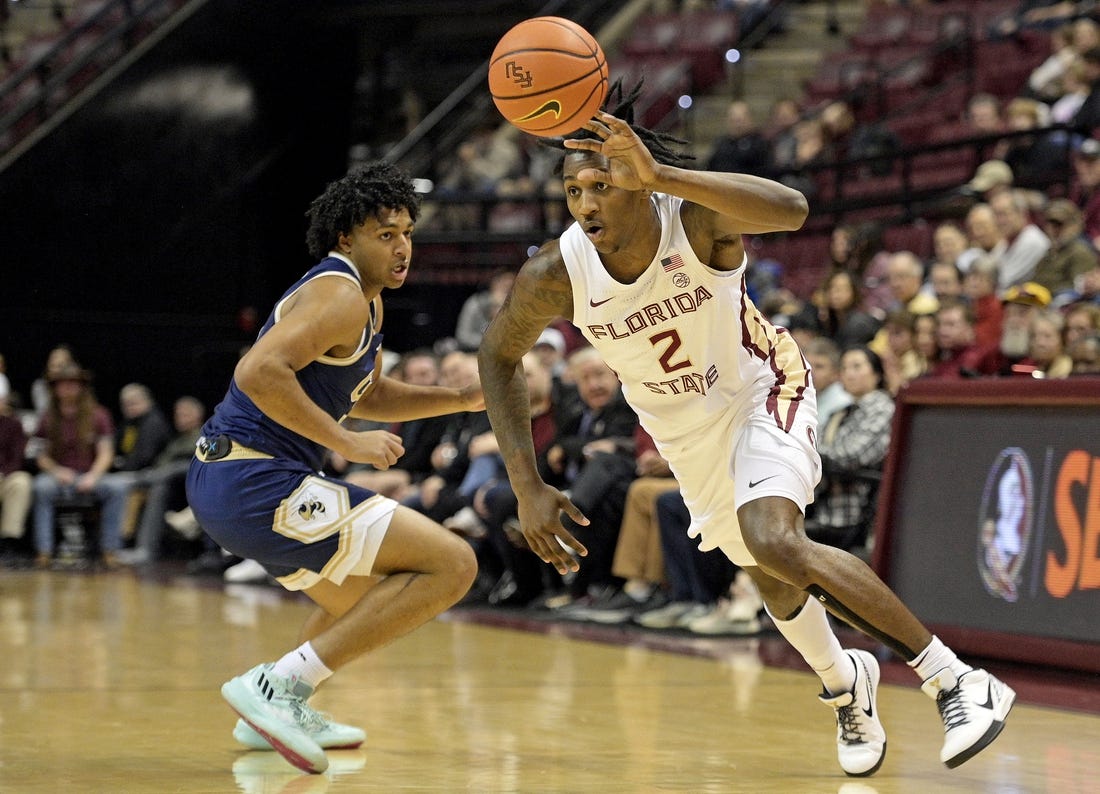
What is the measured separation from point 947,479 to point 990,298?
102 inches

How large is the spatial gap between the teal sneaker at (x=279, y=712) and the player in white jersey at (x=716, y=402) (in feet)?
2.99

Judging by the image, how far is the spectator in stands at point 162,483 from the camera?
531 inches

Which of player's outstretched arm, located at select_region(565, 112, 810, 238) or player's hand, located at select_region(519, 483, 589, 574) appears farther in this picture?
player's hand, located at select_region(519, 483, 589, 574)

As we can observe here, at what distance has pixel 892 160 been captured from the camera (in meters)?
13.5

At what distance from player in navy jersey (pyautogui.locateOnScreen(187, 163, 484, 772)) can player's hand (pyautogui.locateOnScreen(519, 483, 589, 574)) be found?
42 centimetres

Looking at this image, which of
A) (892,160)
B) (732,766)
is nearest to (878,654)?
(732,766)

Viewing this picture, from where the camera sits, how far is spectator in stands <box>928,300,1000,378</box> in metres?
8.48

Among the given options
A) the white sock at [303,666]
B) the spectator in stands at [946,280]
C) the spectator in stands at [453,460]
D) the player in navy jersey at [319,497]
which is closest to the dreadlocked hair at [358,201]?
the player in navy jersey at [319,497]

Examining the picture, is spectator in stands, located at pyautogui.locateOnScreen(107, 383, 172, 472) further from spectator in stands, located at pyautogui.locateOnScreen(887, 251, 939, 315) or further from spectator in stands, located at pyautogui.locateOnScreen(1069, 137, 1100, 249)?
spectator in stands, located at pyautogui.locateOnScreen(1069, 137, 1100, 249)

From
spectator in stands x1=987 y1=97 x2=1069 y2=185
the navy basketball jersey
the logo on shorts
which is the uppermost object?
spectator in stands x1=987 y1=97 x2=1069 y2=185

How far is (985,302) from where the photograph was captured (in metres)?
9.32

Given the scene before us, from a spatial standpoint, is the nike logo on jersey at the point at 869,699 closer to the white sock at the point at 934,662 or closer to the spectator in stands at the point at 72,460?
the white sock at the point at 934,662

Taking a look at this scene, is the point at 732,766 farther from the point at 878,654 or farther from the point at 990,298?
the point at 990,298

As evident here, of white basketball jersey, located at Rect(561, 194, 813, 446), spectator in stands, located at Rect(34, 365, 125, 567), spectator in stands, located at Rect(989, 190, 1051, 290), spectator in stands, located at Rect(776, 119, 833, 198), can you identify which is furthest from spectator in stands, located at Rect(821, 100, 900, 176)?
white basketball jersey, located at Rect(561, 194, 813, 446)
